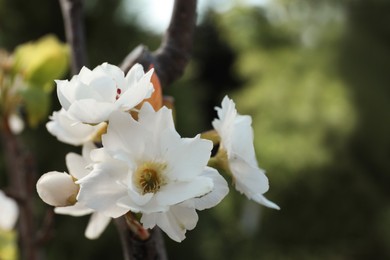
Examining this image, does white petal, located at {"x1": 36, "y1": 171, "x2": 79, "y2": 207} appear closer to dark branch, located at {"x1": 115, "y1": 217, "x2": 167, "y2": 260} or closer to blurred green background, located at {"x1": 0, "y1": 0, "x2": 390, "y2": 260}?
dark branch, located at {"x1": 115, "y1": 217, "x2": 167, "y2": 260}

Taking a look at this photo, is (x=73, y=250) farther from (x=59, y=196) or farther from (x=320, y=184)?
(x=320, y=184)

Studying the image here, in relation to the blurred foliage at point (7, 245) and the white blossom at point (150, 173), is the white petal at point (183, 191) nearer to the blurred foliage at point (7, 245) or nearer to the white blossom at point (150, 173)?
the white blossom at point (150, 173)

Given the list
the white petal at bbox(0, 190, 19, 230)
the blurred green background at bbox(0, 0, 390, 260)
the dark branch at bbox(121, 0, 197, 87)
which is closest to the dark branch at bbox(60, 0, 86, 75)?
the dark branch at bbox(121, 0, 197, 87)

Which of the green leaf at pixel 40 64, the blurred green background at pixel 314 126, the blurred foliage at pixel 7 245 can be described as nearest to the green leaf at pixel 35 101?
the green leaf at pixel 40 64

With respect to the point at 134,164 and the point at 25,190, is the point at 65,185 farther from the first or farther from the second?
the point at 25,190

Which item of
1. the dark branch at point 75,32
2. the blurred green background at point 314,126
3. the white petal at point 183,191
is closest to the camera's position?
the white petal at point 183,191

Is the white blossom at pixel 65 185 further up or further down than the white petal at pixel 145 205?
further down
